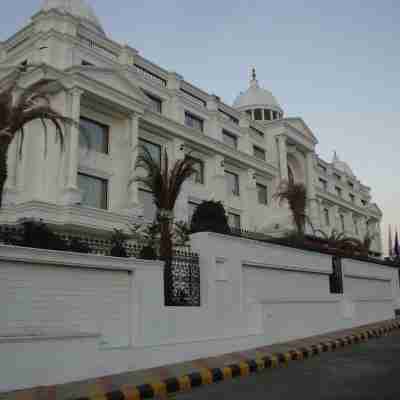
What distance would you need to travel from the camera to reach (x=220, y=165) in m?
27.3

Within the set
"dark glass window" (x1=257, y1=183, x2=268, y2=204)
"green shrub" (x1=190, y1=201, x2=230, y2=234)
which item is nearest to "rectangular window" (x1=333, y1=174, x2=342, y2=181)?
"dark glass window" (x1=257, y1=183, x2=268, y2=204)

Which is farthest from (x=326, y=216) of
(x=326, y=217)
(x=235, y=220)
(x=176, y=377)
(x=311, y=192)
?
(x=176, y=377)

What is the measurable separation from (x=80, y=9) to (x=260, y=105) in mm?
19537

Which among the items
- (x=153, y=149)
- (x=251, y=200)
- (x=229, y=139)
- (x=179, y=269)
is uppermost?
(x=229, y=139)

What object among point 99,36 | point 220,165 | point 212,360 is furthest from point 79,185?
point 212,360

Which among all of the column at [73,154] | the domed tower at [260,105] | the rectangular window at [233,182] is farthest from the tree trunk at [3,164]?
the domed tower at [260,105]

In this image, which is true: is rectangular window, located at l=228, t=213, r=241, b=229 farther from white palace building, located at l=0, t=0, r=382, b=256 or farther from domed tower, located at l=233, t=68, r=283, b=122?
domed tower, located at l=233, t=68, r=283, b=122

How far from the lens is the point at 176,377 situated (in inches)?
276

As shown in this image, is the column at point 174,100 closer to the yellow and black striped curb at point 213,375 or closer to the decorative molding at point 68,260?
the yellow and black striped curb at point 213,375

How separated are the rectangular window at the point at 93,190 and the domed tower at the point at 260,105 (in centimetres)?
2287

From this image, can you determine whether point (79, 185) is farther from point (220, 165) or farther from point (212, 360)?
point (212, 360)

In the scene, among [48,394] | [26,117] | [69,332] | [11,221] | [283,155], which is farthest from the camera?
[283,155]

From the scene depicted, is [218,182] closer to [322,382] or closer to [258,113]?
[258,113]

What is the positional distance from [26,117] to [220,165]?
1947cm
